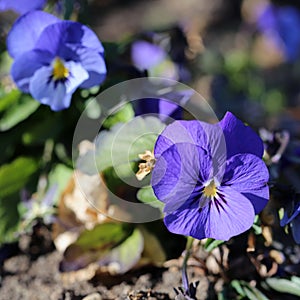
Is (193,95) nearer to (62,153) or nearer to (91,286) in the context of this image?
(62,153)

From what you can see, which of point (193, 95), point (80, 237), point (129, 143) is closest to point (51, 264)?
point (80, 237)

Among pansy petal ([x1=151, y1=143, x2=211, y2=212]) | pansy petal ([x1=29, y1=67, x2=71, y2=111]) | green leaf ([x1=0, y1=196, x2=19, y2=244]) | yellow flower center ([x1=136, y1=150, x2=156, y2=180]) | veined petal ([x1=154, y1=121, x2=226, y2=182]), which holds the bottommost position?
green leaf ([x1=0, y1=196, x2=19, y2=244])

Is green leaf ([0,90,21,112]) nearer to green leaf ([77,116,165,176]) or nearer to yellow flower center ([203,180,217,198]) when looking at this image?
green leaf ([77,116,165,176])

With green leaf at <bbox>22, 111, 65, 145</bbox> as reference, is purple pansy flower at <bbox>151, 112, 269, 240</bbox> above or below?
above

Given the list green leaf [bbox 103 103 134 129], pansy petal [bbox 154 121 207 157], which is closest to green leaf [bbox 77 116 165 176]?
green leaf [bbox 103 103 134 129]

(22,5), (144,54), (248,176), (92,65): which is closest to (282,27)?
(144,54)

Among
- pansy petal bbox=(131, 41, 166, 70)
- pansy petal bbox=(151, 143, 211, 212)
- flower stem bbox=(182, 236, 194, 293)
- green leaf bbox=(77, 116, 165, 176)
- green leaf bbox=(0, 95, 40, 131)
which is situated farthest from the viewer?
pansy petal bbox=(131, 41, 166, 70)
